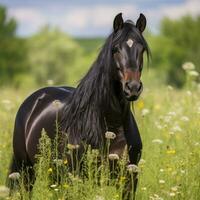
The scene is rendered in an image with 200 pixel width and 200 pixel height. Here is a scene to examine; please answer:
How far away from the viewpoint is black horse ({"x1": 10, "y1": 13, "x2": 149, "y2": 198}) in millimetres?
5152

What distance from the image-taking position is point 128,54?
5.14m

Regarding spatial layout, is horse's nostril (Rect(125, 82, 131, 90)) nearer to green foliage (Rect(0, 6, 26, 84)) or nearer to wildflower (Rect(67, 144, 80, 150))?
wildflower (Rect(67, 144, 80, 150))

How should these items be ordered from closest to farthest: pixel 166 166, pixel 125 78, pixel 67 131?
pixel 125 78 < pixel 67 131 < pixel 166 166

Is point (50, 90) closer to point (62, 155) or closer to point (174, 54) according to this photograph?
point (62, 155)

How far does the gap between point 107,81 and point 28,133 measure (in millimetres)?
1590

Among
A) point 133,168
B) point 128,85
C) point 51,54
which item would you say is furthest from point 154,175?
point 51,54

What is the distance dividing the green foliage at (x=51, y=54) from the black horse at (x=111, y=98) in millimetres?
76259

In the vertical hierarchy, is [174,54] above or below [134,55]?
above

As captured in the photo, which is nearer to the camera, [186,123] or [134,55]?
[134,55]

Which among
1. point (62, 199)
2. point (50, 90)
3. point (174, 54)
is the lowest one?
point (62, 199)

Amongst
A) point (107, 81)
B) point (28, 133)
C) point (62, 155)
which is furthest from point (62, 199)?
point (28, 133)

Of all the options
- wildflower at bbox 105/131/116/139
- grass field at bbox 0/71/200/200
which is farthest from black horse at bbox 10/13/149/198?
grass field at bbox 0/71/200/200

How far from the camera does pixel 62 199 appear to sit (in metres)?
5.29

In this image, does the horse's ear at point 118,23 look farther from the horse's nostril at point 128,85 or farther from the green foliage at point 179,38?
the green foliage at point 179,38
